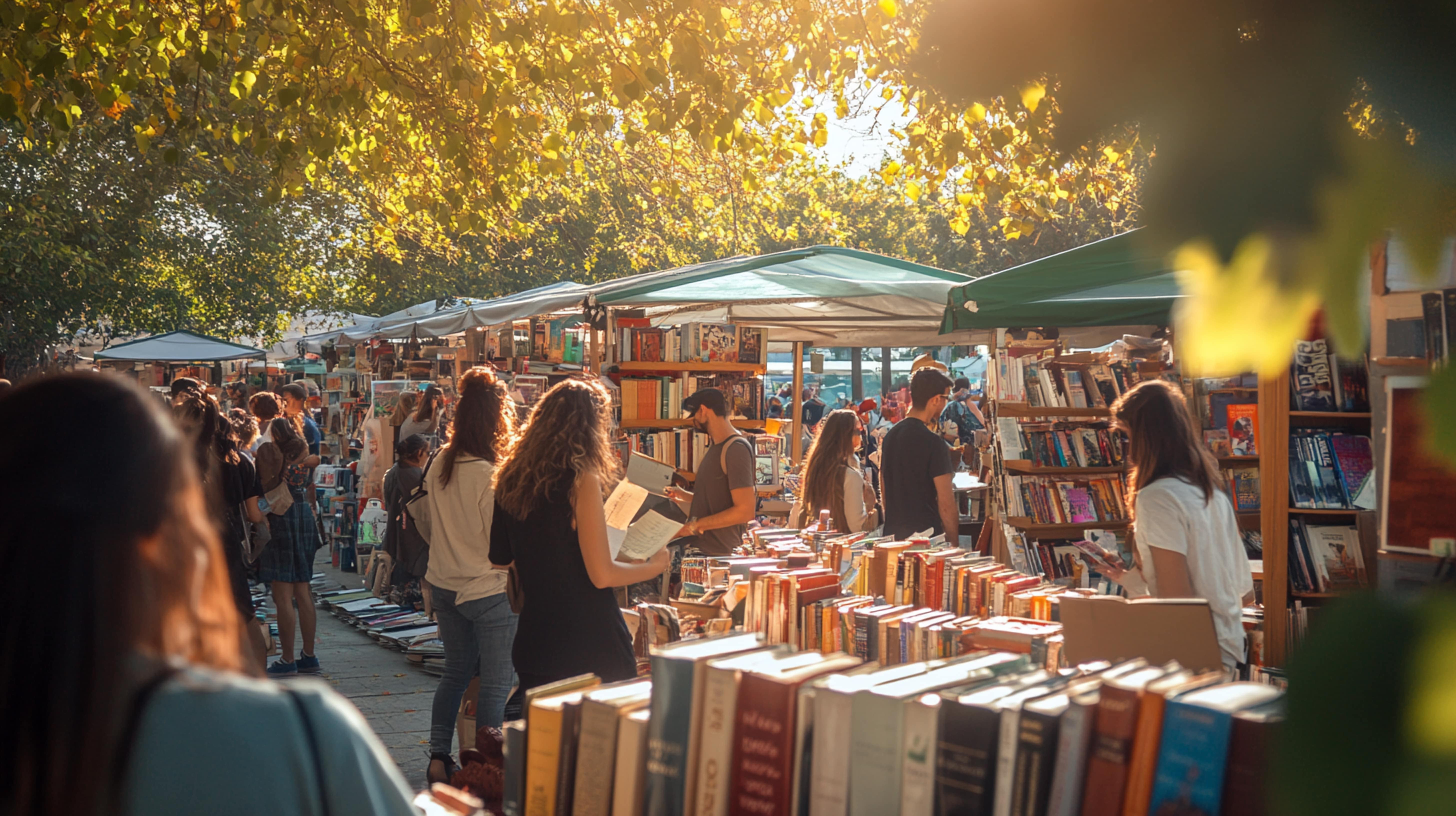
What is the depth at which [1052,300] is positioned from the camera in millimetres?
6098

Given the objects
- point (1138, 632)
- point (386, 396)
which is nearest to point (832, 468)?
point (1138, 632)

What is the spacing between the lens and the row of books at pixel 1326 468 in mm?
4754

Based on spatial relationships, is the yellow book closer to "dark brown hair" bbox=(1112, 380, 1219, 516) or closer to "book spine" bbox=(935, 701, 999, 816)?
"book spine" bbox=(935, 701, 999, 816)

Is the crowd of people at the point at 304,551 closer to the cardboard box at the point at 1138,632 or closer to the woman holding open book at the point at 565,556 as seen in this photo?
the woman holding open book at the point at 565,556

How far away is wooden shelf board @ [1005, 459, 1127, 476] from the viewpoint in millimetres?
7246

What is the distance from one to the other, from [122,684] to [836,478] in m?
5.22

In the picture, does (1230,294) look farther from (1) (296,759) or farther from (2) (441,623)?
(2) (441,623)

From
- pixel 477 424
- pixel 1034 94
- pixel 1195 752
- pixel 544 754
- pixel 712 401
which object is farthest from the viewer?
pixel 712 401

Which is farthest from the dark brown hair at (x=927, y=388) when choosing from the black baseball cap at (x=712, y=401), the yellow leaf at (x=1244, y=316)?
the yellow leaf at (x=1244, y=316)

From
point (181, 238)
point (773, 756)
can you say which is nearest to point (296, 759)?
point (773, 756)

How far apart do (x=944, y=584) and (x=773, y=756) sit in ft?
6.61

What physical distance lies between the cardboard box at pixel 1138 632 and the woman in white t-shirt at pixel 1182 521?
1275 mm

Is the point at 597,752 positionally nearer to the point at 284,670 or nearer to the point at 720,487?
the point at 720,487

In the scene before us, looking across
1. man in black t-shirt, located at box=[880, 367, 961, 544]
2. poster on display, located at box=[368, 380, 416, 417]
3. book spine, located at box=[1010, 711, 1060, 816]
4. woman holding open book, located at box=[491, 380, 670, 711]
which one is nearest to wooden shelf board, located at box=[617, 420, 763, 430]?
man in black t-shirt, located at box=[880, 367, 961, 544]
